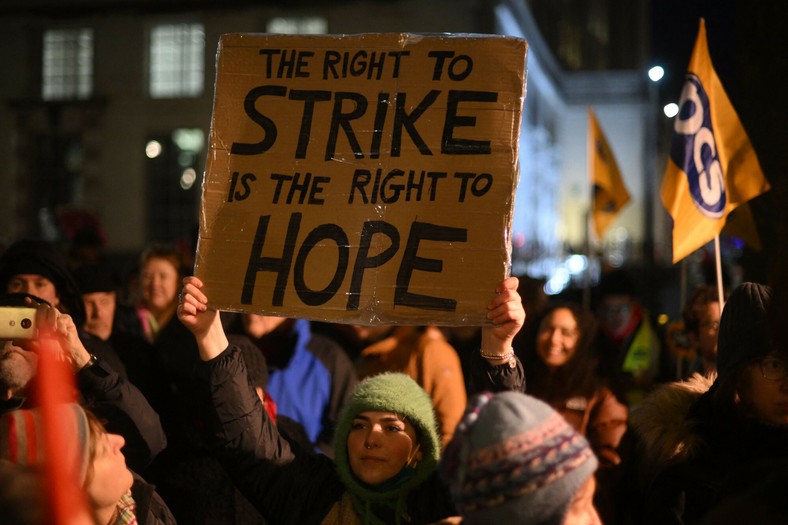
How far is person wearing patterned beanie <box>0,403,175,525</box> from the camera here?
93.8 inches

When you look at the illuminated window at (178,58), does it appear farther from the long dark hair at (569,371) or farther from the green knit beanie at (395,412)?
the green knit beanie at (395,412)

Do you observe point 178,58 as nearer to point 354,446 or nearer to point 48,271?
point 48,271

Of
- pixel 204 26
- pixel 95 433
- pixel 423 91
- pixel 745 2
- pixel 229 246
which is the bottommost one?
pixel 95 433

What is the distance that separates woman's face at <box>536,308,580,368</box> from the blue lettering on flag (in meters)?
1.02

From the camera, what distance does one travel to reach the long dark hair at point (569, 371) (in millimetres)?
5012

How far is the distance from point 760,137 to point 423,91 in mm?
3954

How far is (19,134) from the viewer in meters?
28.2

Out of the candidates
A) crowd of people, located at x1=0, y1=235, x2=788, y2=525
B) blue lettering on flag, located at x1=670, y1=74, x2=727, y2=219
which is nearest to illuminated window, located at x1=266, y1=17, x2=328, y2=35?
blue lettering on flag, located at x1=670, y1=74, x2=727, y2=219

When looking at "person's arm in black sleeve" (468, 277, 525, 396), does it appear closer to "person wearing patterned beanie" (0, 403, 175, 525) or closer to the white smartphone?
"person wearing patterned beanie" (0, 403, 175, 525)

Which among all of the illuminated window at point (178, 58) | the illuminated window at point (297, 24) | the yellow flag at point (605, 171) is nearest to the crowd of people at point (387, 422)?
the yellow flag at point (605, 171)

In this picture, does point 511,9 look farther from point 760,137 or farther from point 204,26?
point 760,137

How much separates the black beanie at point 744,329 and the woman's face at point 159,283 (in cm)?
384

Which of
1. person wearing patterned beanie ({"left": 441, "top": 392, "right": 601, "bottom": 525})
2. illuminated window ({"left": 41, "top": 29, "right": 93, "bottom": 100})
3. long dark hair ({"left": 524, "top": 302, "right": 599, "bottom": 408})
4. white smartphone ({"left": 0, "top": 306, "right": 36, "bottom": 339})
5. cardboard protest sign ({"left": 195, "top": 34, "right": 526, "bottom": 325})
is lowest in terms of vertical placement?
long dark hair ({"left": 524, "top": 302, "right": 599, "bottom": 408})

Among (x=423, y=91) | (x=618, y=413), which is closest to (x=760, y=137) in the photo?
(x=618, y=413)
